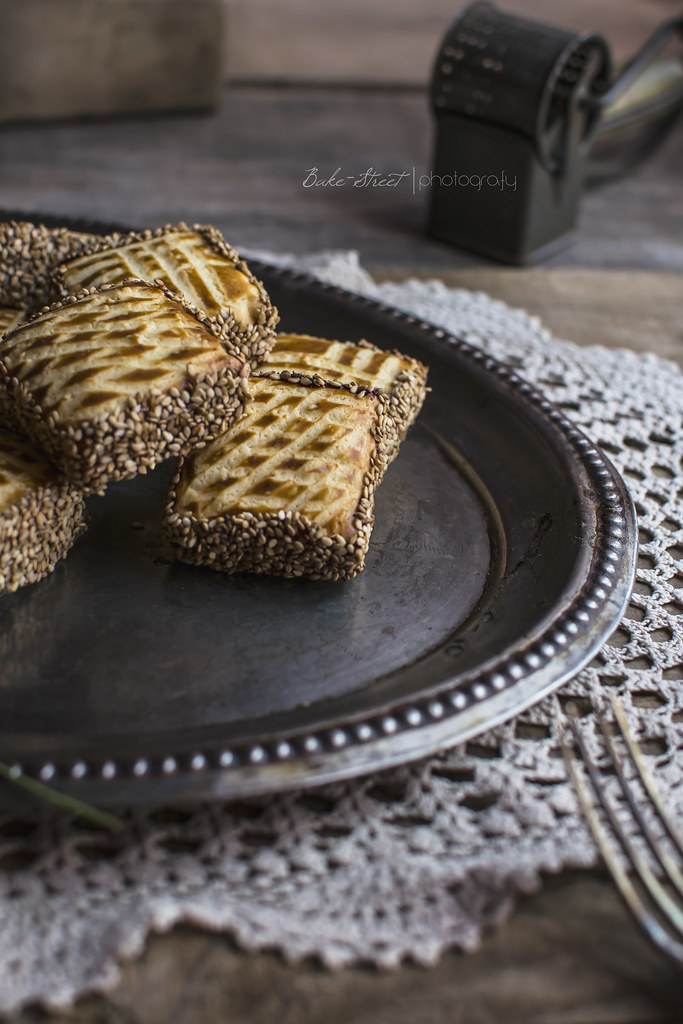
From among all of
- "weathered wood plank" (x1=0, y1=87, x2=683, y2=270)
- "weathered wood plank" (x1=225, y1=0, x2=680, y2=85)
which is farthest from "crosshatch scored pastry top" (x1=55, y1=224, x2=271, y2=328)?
"weathered wood plank" (x1=225, y1=0, x2=680, y2=85)

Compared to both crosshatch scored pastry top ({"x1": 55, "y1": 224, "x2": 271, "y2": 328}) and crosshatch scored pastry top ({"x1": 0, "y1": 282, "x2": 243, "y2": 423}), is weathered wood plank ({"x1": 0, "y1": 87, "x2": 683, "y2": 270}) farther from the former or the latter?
crosshatch scored pastry top ({"x1": 0, "y1": 282, "x2": 243, "y2": 423})

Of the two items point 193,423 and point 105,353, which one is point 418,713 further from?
point 105,353

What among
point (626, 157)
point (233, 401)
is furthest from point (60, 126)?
point (233, 401)

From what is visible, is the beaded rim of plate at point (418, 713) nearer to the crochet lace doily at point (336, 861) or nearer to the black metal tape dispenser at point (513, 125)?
the crochet lace doily at point (336, 861)

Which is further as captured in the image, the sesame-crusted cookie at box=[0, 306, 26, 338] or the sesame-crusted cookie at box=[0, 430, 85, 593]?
the sesame-crusted cookie at box=[0, 306, 26, 338]

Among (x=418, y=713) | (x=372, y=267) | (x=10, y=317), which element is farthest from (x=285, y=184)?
(x=418, y=713)

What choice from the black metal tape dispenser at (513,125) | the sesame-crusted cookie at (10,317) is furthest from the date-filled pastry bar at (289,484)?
the black metal tape dispenser at (513,125)

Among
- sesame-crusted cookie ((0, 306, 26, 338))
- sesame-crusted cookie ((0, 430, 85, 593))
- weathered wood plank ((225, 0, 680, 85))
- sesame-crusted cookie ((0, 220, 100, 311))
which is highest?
sesame-crusted cookie ((0, 220, 100, 311))
